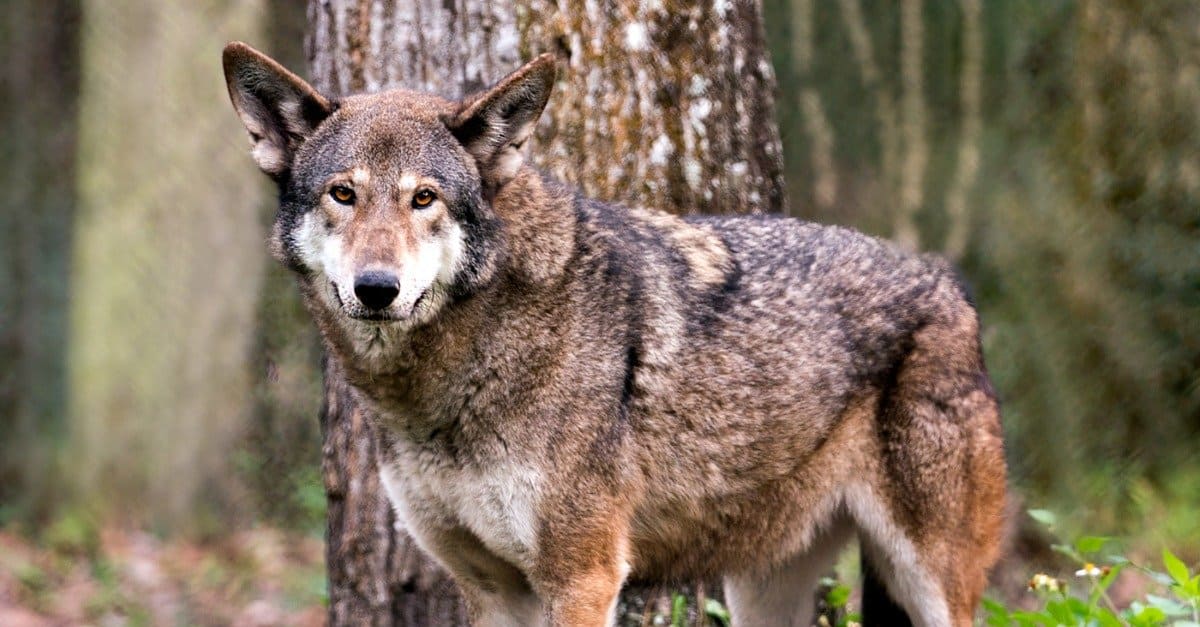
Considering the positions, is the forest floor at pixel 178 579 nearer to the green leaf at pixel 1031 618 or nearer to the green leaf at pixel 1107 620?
the green leaf at pixel 1031 618

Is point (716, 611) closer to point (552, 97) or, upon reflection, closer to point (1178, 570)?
point (1178, 570)

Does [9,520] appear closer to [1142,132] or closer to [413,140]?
[413,140]

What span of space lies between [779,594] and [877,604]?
0.43m

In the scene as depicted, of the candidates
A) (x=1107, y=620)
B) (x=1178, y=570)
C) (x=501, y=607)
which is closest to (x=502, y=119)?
(x=501, y=607)

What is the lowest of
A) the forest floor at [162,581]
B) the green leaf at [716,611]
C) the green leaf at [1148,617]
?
the forest floor at [162,581]

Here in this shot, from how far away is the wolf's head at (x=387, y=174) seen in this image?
12.6ft

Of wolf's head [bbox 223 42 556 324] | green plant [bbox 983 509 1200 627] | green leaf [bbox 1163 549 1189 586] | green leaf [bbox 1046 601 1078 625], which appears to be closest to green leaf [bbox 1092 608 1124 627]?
green plant [bbox 983 509 1200 627]

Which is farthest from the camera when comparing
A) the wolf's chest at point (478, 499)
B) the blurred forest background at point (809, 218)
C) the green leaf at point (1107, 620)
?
the blurred forest background at point (809, 218)

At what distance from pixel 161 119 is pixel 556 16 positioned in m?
5.36

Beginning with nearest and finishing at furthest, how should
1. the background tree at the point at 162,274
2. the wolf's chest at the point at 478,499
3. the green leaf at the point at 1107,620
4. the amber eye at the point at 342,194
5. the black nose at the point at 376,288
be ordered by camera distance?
the black nose at the point at 376,288 < the amber eye at the point at 342,194 < the wolf's chest at the point at 478,499 < the green leaf at the point at 1107,620 < the background tree at the point at 162,274

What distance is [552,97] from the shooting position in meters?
5.19

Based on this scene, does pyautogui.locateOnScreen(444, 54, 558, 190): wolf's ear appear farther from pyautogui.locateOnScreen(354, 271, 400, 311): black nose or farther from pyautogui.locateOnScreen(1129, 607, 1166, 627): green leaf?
pyautogui.locateOnScreen(1129, 607, 1166, 627): green leaf

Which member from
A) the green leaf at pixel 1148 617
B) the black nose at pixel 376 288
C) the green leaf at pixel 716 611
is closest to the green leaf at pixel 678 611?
the green leaf at pixel 716 611

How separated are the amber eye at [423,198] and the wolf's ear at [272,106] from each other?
0.49 metres
